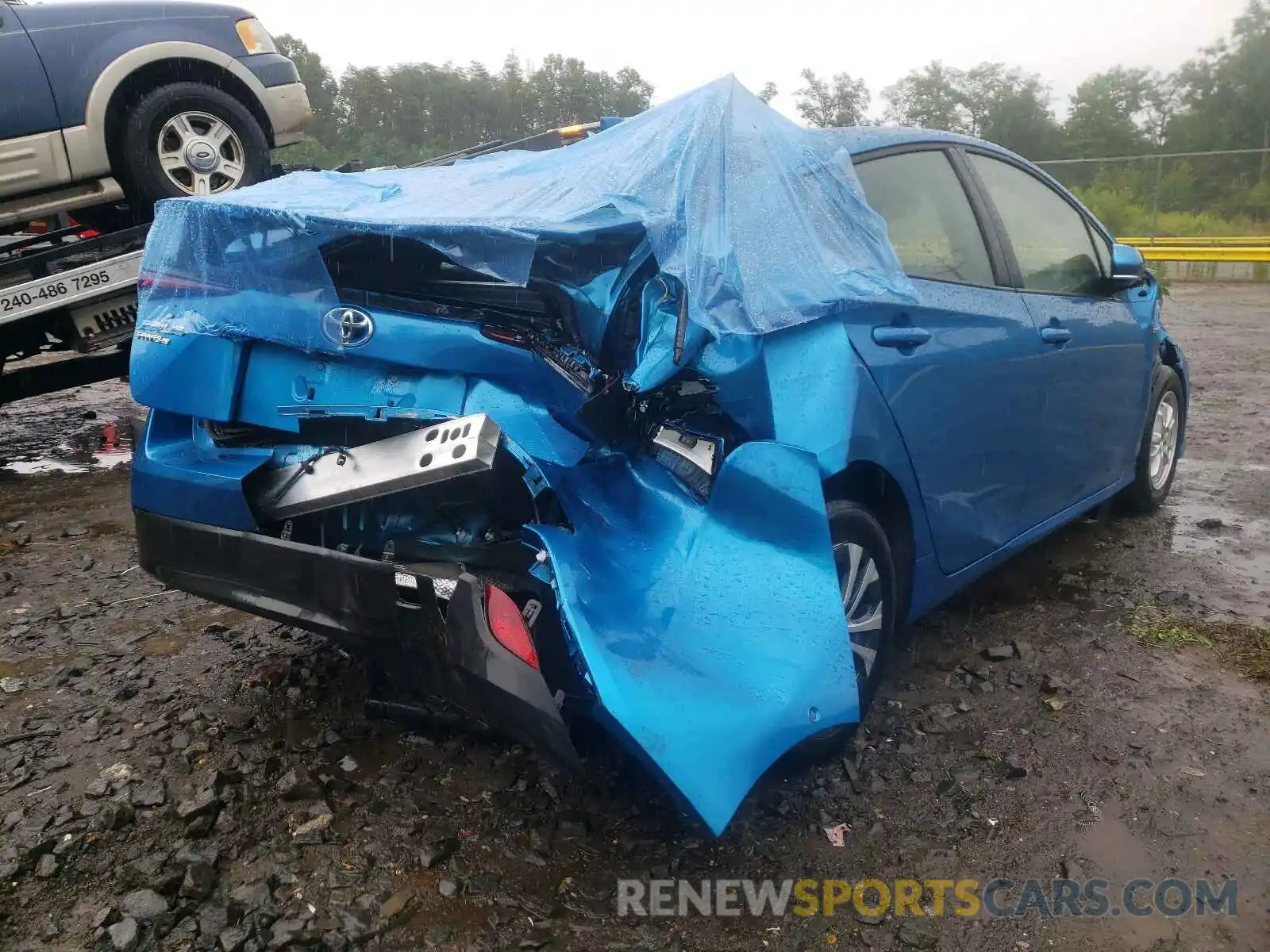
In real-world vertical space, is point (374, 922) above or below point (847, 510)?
below

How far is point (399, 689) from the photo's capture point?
296 centimetres

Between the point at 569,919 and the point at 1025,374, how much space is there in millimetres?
2239

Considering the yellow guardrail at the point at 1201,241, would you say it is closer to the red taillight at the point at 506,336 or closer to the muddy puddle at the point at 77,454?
the muddy puddle at the point at 77,454

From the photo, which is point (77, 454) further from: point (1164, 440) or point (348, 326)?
point (1164, 440)

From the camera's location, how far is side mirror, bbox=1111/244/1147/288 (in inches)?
154

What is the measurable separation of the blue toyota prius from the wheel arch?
3.42m

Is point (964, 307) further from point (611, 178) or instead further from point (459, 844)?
point (459, 844)

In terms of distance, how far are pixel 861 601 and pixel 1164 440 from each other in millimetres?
2882

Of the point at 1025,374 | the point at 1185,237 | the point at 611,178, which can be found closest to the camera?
the point at 611,178

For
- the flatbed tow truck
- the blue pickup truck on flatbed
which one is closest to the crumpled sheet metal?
the flatbed tow truck

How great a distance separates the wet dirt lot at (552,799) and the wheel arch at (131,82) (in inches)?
120

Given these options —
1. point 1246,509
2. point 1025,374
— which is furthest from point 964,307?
point 1246,509

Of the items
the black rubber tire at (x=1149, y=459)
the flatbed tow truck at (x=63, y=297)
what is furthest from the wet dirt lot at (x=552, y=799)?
the flatbed tow truck at (x=63, y=297)

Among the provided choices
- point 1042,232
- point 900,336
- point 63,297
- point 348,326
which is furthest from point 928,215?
point 63,297
